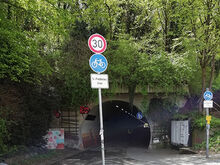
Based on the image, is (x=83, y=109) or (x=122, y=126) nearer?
(x=83, y=109)

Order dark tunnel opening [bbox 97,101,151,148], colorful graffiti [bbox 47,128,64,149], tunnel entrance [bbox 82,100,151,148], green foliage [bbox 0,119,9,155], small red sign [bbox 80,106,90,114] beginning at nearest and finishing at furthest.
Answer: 1. green foliage [bbox 0,119,9,155]
2. colorful graffiti [bbox 47,128,64,149]
3. small red sign [bbox 80,106,90,114]
4. tunnel entrance [bbox 82,100,151,148]
5. dark tunnel opening [bbox 97,101,151,148]

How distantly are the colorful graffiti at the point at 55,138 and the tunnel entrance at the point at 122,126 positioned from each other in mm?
3715

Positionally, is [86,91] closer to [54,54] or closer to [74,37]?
[54,54]

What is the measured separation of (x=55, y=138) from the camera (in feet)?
40.4

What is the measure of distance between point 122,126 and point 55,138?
1157cm

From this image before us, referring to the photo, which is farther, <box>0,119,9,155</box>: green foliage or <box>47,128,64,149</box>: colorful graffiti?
<box>47,128,64,149</box>: colorful graffiti

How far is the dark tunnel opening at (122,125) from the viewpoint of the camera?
1863cm

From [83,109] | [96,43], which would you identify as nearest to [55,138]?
[83,109]

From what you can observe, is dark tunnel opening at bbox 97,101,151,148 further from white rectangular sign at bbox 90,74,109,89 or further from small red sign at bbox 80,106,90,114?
white rectangular sign at bbox 90,74,109,89

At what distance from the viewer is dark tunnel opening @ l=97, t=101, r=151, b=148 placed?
18.6 metres

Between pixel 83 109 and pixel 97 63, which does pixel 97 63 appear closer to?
pixel 97 63

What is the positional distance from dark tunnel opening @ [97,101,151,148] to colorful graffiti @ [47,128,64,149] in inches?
234

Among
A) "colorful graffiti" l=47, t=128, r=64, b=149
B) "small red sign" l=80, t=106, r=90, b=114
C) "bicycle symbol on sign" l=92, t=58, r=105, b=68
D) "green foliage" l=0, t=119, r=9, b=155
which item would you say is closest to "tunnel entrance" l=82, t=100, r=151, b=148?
"small red sign" l=80, t=106, r=90, b=114

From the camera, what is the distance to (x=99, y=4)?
14086 mm
